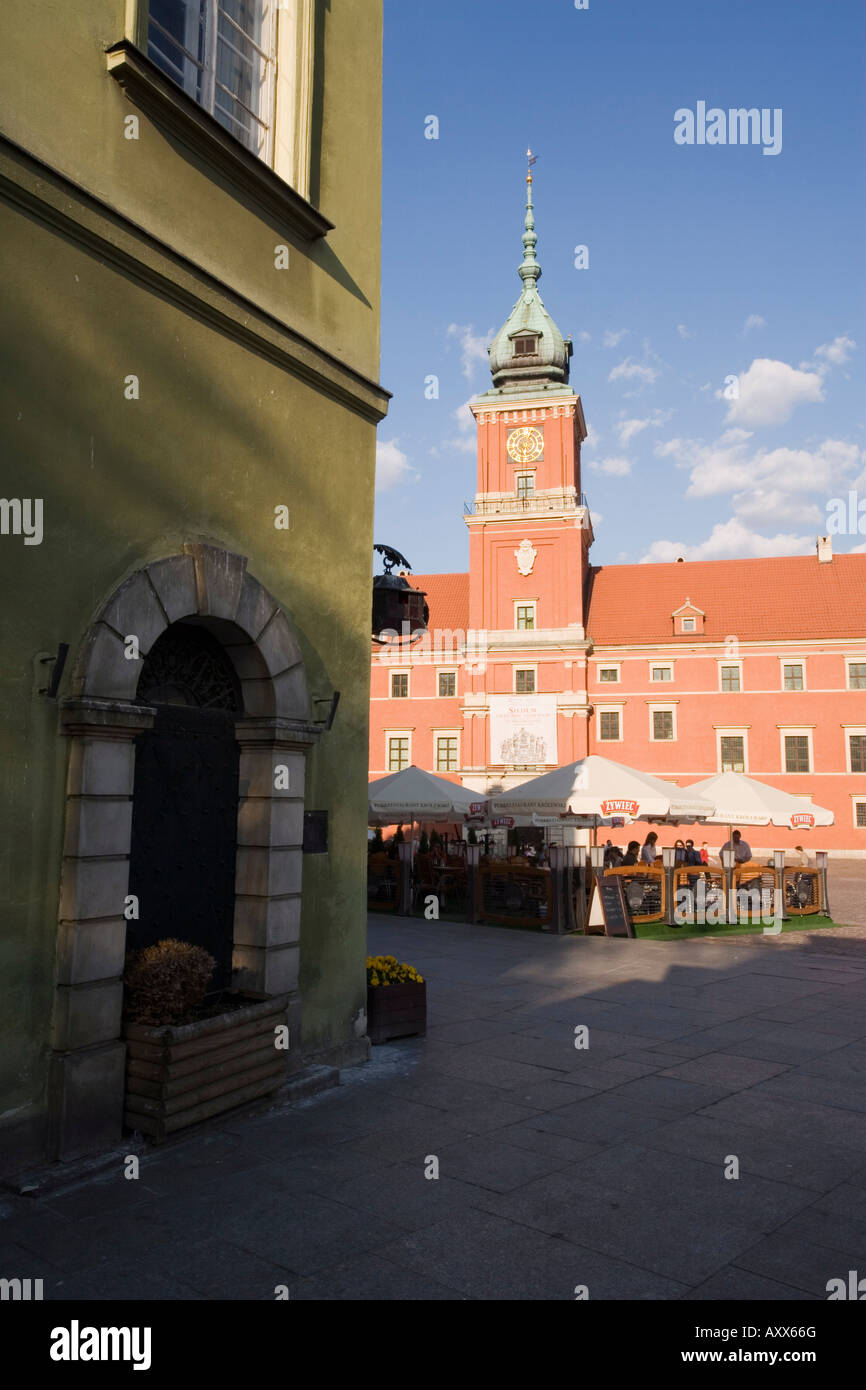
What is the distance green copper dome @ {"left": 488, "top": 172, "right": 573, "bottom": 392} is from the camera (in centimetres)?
5019

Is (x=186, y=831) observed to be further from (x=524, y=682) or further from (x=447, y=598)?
(x=447, y=598)

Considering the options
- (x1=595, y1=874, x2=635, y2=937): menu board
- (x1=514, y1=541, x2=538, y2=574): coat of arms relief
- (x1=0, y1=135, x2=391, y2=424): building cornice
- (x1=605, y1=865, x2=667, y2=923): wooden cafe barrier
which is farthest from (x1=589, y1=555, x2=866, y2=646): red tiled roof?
(x1=0, y1=135, x2=391, y2=424): building cornice

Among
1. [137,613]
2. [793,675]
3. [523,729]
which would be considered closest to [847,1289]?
[137,613]

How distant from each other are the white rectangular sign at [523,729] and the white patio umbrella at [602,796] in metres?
26.0

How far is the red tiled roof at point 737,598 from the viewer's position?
45531 mm

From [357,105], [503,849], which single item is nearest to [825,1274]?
[357,105]

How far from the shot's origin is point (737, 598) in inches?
1892

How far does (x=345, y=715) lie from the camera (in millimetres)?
8297

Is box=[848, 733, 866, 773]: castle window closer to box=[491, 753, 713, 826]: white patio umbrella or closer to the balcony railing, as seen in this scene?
the balcony railing

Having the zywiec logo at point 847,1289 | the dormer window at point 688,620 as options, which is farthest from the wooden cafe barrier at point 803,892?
the dormer window at point 688,620

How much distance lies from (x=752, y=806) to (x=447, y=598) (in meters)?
35.5

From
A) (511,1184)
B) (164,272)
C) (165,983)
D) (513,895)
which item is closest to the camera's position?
(511,1184)

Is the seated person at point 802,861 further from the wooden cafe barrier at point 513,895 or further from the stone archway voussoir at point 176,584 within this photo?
the stone archway voussoir at point 176,584
